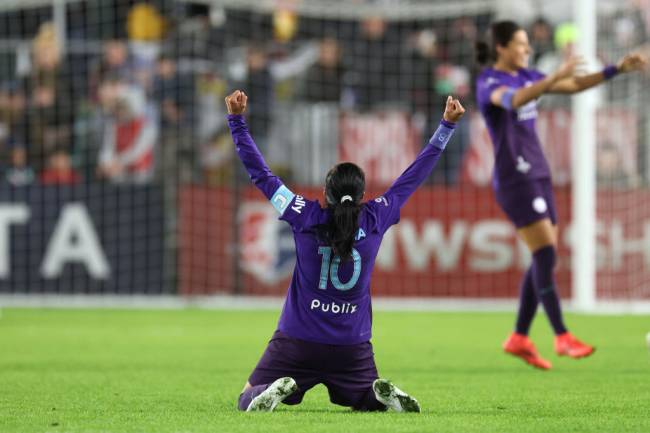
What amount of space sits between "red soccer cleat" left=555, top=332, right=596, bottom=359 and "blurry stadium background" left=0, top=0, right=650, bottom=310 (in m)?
6.55

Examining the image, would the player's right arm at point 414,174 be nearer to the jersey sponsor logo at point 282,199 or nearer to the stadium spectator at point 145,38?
the jersey sponsor logo at point 282,199

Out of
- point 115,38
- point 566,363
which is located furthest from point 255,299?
point 566,363

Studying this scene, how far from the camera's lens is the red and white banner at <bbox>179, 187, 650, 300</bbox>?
15938 millimetres

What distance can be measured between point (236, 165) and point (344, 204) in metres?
10.6

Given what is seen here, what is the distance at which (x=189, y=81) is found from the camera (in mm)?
16469

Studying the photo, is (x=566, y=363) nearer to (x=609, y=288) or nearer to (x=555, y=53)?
(x=609, y=288)

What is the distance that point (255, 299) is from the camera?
1611 cm

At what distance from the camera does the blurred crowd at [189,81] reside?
16375mm

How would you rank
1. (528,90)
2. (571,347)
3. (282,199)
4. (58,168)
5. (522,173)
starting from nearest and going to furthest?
(282,199) < (528,90) < (571,347) < (522,173) < (58,168)

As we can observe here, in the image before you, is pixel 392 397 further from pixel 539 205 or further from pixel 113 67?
pixel 113 67

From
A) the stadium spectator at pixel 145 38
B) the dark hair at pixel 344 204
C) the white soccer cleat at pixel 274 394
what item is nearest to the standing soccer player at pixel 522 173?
the dark hair at pixel 344 204

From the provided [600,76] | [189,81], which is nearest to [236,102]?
[600,76]

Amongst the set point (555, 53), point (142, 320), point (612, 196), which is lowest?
point (142, 320)

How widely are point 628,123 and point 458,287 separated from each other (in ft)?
8.88
